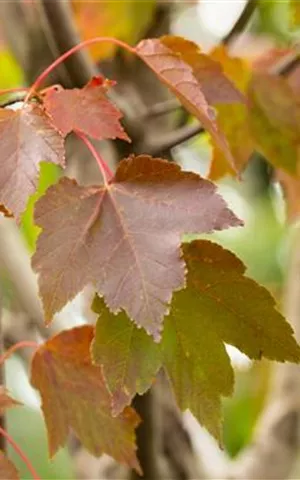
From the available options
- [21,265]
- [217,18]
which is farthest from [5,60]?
[21,265]

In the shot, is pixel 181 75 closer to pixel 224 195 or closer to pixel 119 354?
pixel 119 354

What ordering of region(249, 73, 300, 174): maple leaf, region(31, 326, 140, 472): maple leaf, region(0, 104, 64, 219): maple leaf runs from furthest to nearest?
region(249, 73, 300, 174): maple leaf → region(31, 326, 140, 472): maple leaf → region(0, 104, 64, 219): maple leaf

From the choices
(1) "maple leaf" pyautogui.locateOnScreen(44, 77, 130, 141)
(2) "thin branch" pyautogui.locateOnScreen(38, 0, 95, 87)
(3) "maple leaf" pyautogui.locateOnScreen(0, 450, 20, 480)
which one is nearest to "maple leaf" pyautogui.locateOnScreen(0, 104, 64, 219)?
(1) "maple leaf" pyautogui.locateOnScreen(44, 77, 130, 141)

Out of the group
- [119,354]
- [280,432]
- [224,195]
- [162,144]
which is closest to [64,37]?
[162,144]

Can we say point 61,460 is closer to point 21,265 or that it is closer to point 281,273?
point 21,265

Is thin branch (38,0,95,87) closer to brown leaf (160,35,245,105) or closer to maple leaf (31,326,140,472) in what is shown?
brown leaf (160,35,245,105)
